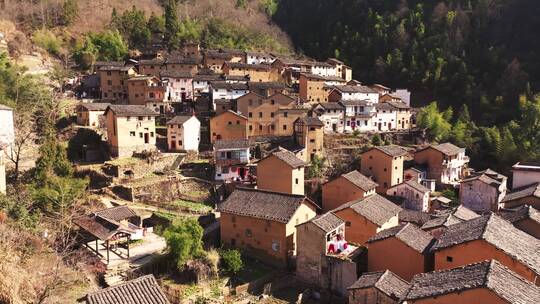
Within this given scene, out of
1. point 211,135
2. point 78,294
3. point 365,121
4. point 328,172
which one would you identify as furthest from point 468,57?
point 78,294

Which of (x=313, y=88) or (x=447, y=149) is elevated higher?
(x=313, y=88)

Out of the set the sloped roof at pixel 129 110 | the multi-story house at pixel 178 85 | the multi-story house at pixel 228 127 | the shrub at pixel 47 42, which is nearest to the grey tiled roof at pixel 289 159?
the multi-story house at pixel 228 127

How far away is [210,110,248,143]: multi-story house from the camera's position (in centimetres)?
3528

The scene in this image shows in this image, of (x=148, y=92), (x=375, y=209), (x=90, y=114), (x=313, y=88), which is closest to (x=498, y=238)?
(x=375, y=209)

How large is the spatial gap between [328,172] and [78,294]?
71.3 feet

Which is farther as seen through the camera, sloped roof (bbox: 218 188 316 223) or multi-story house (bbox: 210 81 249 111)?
multi-story house (bbox: 210 81 249 111)

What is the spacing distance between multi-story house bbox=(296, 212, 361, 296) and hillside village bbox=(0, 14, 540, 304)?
0.06 metres

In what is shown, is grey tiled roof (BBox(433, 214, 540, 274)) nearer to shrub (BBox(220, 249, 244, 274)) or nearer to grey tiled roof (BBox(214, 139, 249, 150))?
shrub (BBox(220, 249, 244, 274))

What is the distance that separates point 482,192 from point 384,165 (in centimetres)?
665

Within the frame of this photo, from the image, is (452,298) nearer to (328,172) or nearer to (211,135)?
(328,172)

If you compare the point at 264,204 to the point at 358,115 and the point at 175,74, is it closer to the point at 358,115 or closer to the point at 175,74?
the point at 358,115

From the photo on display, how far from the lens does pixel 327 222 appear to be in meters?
20.6

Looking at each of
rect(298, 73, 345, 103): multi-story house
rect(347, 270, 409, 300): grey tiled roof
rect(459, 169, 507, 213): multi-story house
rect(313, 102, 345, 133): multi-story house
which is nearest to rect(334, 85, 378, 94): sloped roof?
rect(298, 73, 345, 103): multi-story house

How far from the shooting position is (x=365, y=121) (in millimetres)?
41219
